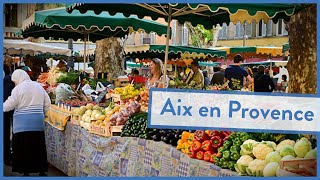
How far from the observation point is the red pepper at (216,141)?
16.6 ft

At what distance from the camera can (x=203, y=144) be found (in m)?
5.12

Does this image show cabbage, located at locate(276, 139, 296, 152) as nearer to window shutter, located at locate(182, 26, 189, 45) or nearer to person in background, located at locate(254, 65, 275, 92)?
A: person in background, located at locate(254, 65, 275, 92)

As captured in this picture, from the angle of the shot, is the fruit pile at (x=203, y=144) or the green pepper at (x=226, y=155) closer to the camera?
the green pepper at (x=226, y=155)

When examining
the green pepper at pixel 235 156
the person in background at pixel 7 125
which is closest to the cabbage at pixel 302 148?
the green pepper at pixel 235 156

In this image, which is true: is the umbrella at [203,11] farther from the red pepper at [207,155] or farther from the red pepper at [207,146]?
the red pepper at [207,155]

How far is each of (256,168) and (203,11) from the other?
380 cm

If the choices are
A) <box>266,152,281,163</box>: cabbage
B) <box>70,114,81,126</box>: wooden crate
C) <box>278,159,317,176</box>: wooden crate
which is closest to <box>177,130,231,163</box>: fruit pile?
<box>266,152,281,163</box>: cabbage

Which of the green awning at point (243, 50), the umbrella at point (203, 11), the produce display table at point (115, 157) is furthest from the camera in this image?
the green awning at point (243, 50)

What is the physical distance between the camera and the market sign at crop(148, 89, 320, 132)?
4.99 m

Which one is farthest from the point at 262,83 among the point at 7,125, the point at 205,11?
the point at 7,125

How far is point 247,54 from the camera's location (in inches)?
752

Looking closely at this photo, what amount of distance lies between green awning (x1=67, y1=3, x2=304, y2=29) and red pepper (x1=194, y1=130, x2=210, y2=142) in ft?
3.96

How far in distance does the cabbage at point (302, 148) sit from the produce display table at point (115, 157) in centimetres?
55

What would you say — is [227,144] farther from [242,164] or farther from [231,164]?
[242,164]
